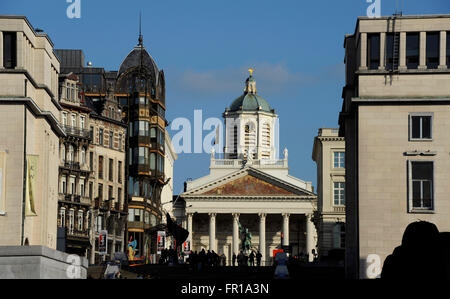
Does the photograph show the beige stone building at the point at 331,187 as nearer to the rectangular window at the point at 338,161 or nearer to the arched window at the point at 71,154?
the rectangular window at the point at 338,161

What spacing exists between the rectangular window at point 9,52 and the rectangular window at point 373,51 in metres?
17.8

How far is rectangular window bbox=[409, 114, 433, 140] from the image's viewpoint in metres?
48.4

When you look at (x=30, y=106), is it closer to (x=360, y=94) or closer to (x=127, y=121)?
(x=360, y=94)

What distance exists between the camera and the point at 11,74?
4847 cm

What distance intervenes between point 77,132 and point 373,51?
2077 inches

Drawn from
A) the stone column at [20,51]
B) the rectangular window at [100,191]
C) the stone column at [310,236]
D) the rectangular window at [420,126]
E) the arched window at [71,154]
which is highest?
the stone column at [20,51]

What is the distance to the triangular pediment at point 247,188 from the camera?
164 meters

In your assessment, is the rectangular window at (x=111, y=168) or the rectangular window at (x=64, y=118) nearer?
the rectangular window at (x=64, y=118)

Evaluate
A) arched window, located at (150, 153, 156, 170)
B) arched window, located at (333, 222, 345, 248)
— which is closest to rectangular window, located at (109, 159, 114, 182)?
arched window, located at (150, 153, 156, 170)

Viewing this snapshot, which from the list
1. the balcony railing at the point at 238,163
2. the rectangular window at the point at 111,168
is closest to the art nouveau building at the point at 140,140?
the rectangular window at the point at 111,168

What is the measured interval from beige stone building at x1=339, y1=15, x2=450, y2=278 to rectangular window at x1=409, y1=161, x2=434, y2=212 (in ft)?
0.16

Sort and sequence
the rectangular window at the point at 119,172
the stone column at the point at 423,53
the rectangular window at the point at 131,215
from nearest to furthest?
the stone column at the point at 423,53 < the rectangular window at the point at 119,172 < the rectangular window at the point at 131,215

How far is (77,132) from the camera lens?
97562mm
